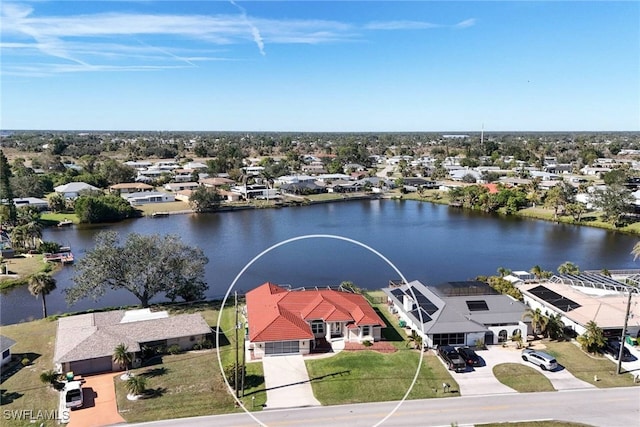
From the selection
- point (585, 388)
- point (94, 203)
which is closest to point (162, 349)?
point (585, 388)

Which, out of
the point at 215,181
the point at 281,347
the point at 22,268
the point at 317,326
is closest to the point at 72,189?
the point at 215,181

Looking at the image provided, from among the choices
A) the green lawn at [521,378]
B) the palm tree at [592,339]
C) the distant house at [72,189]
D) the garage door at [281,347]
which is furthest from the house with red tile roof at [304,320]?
the distant house at [72,189]

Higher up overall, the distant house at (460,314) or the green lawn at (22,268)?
the distant house at (460,314)

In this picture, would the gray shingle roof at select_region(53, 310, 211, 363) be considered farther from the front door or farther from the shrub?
the front door

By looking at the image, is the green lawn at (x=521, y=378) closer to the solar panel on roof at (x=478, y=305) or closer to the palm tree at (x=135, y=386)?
the solar panel on roof at (x=478, y=305)

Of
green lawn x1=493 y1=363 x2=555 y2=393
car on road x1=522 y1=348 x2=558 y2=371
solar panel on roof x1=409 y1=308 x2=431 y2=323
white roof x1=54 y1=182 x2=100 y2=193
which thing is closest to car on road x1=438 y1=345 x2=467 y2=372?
green lawn x1=493 y1=363 x2=555 y2=393

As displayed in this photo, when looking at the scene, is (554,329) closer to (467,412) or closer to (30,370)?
(467,412)

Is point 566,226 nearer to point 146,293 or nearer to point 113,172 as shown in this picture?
point 146,293
